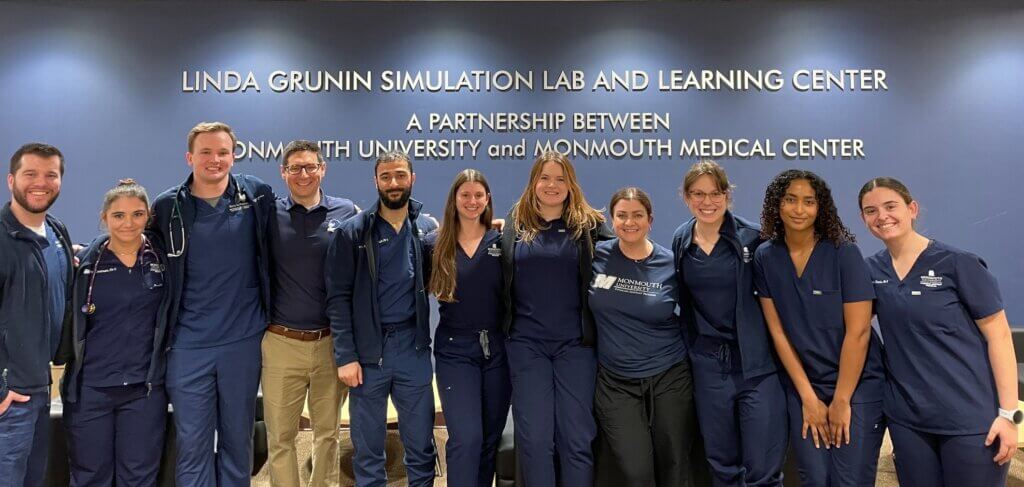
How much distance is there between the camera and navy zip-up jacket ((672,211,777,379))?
2.32 m

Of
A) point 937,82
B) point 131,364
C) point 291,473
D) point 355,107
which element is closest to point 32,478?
point 131,364

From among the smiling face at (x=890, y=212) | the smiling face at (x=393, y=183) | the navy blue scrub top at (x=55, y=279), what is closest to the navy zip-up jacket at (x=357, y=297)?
the smiling face at (x=393, y=183)

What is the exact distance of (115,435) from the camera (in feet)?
7.95

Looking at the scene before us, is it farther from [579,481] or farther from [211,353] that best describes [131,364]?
[579,481]

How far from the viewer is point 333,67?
15.1 ft

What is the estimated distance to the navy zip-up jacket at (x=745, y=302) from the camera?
2316 millimetres

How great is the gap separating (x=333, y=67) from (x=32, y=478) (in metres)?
3.34

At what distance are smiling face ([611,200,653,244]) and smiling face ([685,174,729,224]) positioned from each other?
0.71ft

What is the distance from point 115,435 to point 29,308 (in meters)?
0.63

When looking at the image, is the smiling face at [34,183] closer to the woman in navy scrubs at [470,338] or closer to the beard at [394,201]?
the beard at [394,201]

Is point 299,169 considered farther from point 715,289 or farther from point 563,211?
point 715,289

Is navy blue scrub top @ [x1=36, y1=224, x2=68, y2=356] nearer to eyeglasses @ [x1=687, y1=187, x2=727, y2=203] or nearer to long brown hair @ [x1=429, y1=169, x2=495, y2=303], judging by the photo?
long brown hair @ [x1=429, y1=169, x2=495, y2=303]

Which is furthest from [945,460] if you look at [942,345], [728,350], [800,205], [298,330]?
[298,330]

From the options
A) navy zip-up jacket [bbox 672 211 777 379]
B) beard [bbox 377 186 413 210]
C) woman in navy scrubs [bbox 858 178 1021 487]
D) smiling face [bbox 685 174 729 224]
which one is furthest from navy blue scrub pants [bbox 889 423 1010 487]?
beard [bbox 377 186 413 210]
